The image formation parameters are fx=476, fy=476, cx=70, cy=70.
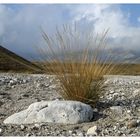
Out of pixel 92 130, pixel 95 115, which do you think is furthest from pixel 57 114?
pixel 92 130

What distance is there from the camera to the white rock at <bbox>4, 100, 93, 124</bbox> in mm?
6371

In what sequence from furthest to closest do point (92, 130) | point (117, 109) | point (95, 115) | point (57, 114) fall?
point (117, 109)
point (95, 115)
point (57, 114)
point (92, 130)

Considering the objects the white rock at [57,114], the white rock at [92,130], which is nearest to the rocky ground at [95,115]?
the white rock at [92,130]

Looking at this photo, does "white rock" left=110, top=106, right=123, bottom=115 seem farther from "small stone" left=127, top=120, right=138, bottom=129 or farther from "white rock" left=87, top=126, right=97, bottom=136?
"white rock" left=87, top=126, right=97, bottom=136

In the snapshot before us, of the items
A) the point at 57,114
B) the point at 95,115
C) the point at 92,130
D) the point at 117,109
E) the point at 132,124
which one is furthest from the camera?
the point at 117,109

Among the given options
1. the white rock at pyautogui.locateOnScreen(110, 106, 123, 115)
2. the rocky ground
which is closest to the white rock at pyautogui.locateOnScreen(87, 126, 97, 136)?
the rocky ground

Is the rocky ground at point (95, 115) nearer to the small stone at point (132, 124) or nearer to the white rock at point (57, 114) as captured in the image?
the small stone at point (132, 124)

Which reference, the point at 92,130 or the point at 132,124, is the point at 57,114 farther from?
the point at 132,124

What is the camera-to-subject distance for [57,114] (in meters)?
6.41

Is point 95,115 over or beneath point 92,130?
over

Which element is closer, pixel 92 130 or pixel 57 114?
pixel 92 130

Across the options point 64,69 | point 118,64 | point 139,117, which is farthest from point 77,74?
point 139,117

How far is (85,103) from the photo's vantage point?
7.29 metres

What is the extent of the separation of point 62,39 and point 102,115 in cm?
127
